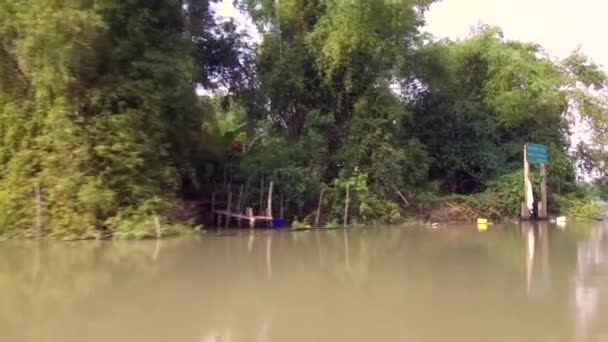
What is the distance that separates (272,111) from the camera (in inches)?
838

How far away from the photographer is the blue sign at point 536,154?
820 inches

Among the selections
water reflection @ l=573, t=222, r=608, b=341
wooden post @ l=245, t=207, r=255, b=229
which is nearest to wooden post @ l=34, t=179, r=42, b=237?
wooden post @ l=245, t=207, r=255, b=229

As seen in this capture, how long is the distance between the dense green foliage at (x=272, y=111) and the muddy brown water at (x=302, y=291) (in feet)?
6.68

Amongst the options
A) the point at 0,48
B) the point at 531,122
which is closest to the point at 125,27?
the point at 0,48

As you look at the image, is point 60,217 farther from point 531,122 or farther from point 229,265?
point 531,122

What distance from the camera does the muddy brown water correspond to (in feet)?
20.8

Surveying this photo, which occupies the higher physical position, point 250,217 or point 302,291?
point 250,217

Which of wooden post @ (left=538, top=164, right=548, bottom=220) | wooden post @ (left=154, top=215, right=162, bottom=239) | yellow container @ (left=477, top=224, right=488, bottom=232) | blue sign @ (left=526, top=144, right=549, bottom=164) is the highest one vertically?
blue sign @ (left=526, top=144, right=549, bottom=164)

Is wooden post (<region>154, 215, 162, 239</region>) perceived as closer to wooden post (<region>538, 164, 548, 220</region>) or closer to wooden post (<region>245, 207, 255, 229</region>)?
wooden post (<region>245, 207, 255, 229</region>)

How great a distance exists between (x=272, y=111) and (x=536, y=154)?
8.35 meters

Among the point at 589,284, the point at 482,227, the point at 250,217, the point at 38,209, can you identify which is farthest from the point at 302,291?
the point at 482,227

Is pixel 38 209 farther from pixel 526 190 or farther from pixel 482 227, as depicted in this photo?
pixel 526 190

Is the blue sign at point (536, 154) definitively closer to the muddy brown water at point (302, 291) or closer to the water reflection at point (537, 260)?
the water reflection at point (537, 260)

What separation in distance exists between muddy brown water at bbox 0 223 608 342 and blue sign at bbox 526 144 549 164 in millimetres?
6526
